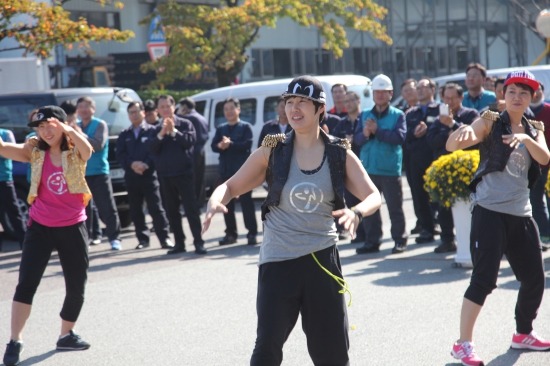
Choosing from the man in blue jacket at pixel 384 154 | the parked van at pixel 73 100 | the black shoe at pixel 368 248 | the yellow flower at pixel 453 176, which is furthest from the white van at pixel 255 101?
the yellow flower at pixel 453 176

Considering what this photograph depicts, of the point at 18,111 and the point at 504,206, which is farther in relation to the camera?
the point at 18,111

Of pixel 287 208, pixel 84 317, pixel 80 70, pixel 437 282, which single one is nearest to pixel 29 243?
pixel 84 317

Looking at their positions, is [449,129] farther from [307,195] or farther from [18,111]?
[18,111]

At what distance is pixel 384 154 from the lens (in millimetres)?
11422

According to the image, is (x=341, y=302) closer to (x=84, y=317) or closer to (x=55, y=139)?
(x=55, y=139)

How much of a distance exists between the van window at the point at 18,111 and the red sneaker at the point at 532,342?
9486 mm

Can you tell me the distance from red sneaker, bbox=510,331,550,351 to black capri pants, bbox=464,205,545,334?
1.00ft

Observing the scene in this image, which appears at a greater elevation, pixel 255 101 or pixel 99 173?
pixel 255 101

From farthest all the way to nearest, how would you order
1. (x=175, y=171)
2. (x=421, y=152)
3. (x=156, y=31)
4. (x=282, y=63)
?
1. (x=282, y=63)
2. (x=156, y=31)
3. (x=175, y=171)
4. (x=421, y=152)

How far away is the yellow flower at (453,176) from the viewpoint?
9.98 m

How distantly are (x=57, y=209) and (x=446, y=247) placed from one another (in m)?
5.15

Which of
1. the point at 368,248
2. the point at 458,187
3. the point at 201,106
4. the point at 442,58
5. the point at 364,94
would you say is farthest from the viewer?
the point at 442,58

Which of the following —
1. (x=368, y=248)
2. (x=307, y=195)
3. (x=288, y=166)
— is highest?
(x=288, y=166)

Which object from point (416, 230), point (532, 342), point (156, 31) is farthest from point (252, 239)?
point (156, 31)
